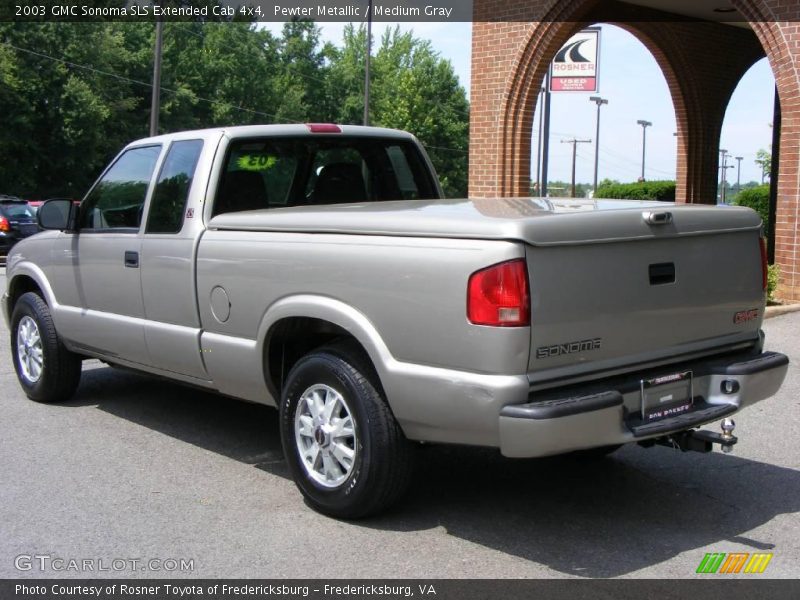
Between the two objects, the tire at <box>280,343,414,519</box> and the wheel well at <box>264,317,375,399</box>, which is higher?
the wheel well at <box>264,317,375,399</box>

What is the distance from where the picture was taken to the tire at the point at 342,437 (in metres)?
4.48

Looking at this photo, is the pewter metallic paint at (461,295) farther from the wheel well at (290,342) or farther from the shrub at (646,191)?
the shrub at (646,191)

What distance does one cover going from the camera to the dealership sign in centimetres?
1666

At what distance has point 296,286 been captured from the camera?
4828 mm

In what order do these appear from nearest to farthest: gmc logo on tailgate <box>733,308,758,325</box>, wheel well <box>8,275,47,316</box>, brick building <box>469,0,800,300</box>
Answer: gmc logo on tailgate <box>733,308,758,325</box> < wheel well <box>8,275,47,316</box> < brick building <box>469,0,800,300</box>

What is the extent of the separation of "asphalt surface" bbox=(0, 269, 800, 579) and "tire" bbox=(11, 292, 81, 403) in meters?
0.45

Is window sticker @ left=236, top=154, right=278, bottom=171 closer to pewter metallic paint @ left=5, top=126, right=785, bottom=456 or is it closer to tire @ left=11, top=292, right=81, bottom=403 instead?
pewter metallic paint @ left=5, top=126, right=785, bottom=456

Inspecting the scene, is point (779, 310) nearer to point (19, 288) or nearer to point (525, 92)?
point (525, 92)

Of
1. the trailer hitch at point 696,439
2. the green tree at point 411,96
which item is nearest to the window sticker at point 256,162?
the trailer hitch at point 696,439

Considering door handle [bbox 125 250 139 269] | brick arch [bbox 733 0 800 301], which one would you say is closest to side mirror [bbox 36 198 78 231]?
door handle [bbox 125 250 139 269]

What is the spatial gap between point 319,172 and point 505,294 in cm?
274

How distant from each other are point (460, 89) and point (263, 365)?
86.7m
